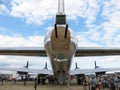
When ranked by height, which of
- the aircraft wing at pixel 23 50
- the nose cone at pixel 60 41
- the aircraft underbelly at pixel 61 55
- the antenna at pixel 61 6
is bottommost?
the aircraft underbelly at pixel 61 55

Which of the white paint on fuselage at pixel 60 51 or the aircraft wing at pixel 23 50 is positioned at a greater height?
the aircraft wing at pixel 23 50

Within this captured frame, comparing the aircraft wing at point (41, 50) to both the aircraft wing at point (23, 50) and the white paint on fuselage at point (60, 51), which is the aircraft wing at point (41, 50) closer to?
the aircraft wing at point (23, 50)

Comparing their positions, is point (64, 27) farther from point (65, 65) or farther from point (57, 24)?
point (65, 65)

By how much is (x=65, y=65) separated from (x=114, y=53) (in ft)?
25.1

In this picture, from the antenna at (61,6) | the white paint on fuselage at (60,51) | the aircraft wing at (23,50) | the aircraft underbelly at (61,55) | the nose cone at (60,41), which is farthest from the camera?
the aircraft wing at (23,50)

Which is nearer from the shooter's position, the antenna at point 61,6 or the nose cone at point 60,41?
the nose cone at point 60,41

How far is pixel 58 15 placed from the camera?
16.5 meters

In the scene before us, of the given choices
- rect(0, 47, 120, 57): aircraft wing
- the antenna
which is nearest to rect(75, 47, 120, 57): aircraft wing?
rect(0, 47, 120, 57): aircraft wing

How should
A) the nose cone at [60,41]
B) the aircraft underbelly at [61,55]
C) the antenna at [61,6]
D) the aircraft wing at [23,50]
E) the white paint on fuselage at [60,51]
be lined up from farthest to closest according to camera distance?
the aircraft wing at [23,50] < the antenna at [61,6] < the aircraft underbelly at [61,55] < the white paint on fuselage at [60,51] < the nose cone at [60,41]

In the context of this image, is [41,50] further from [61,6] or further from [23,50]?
[61,6]

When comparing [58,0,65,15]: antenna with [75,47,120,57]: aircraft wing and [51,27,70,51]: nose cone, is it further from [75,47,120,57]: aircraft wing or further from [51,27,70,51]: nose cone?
[75,47,120,57]: aircraft wing

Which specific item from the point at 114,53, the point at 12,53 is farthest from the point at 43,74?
the point at 114,53

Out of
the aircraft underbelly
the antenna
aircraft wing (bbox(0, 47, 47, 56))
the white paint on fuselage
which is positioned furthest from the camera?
aircraft wing (bbox(0, 47, 47, 56))

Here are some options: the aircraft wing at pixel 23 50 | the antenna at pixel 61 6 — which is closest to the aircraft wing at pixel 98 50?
the aircraft wing at pixel 23 50
